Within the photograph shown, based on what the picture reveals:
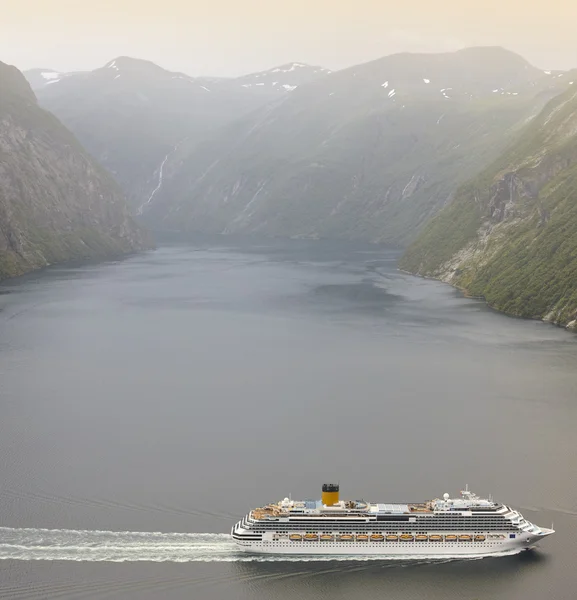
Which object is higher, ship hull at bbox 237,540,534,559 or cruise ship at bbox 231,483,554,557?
cruise ship at bbox 231,483,554,557

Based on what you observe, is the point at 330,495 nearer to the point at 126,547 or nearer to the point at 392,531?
the point at 392,531

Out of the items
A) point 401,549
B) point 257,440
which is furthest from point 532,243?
point 401,549

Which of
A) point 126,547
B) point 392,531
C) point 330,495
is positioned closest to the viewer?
point 126,547

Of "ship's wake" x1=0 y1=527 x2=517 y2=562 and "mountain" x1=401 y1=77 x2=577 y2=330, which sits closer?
"ship's wake" x1=0 y1=527 x2=517 y2=562

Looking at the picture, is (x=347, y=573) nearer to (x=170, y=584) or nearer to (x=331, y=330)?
(x=170, y=584)

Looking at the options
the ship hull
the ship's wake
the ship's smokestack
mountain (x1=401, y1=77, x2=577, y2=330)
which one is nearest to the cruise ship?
the ship hull

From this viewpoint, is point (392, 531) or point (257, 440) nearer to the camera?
point (392, 531)

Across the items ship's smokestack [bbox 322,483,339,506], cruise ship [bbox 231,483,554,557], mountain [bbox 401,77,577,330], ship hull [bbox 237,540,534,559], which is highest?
mountain [bbox 401,77,577,330]

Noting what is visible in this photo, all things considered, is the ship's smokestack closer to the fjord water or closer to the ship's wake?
the ship's wake

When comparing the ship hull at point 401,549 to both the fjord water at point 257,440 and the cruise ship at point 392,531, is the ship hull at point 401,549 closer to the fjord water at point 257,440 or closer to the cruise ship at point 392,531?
the cruise ship at point 392,531
